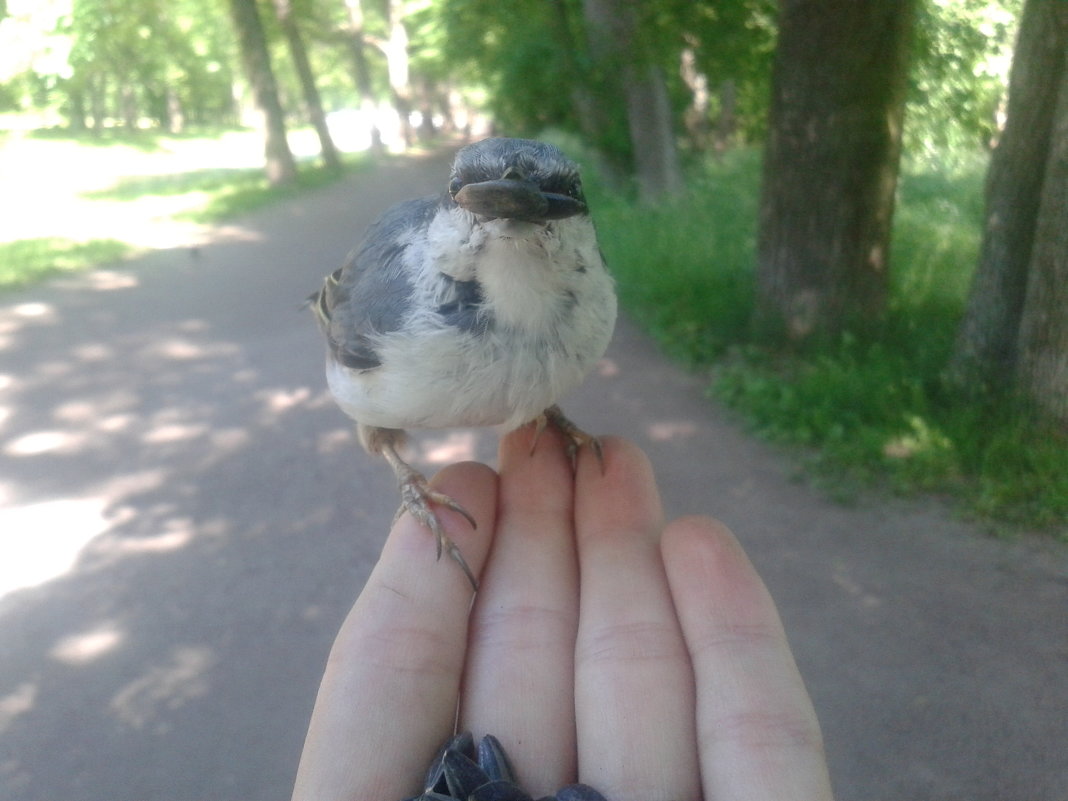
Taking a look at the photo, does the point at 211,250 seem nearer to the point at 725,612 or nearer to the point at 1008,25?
the point at 1008,25

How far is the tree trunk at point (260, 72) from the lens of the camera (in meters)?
16.9

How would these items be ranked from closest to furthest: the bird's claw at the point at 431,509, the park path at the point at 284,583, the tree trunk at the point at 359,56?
the bird's claw at the point at 431,509, the park path at the point at 284,583, the tree trunk at the point at 359,56

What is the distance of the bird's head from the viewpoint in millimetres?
1887

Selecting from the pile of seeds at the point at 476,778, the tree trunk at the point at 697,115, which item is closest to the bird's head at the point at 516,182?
the pile of seeds at the point at 476,778

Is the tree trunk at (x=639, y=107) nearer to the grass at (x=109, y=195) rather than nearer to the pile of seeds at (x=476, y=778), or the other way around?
the grass at (x=109, y=195)

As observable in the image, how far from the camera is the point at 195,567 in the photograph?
4523 mm

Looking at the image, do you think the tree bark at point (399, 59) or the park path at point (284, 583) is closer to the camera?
the park path at point (284, 583)

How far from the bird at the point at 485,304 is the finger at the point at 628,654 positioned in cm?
46

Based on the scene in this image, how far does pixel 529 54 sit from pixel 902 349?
315 inches

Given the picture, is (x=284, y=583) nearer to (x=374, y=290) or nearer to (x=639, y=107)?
(x=374, y=290)

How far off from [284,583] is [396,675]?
7.62ft

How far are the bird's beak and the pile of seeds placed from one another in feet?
4.67

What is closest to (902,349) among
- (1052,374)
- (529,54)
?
(1052,374)

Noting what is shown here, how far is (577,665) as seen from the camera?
98.0 inches
